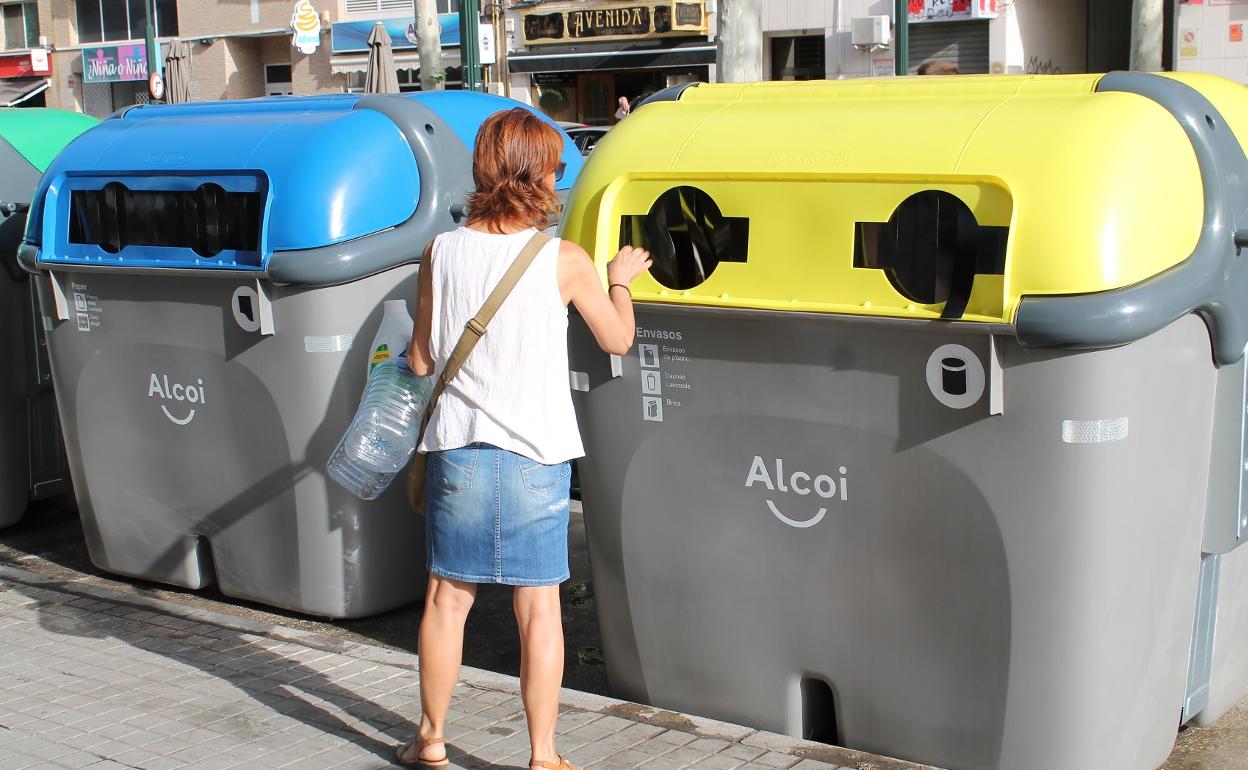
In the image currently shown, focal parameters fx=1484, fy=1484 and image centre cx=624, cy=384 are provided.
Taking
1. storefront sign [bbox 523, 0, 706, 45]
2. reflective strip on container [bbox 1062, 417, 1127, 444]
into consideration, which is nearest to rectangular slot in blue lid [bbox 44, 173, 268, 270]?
reflective strip on container [bbox 1062, 417, 1127, 444]

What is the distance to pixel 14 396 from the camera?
5941mm

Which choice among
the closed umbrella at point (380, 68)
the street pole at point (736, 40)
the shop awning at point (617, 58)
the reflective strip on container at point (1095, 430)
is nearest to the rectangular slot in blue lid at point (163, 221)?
the reflective strip on container at point (1095, 430)

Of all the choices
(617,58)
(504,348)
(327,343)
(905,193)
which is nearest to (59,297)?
(327,343)

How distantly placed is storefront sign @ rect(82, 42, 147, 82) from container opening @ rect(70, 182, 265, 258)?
105 feet

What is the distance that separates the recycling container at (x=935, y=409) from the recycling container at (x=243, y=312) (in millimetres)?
1035

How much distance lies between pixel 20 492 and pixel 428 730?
345cm

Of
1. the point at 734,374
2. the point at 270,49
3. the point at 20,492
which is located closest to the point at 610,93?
the point at 270,49

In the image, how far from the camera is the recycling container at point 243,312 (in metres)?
4.42

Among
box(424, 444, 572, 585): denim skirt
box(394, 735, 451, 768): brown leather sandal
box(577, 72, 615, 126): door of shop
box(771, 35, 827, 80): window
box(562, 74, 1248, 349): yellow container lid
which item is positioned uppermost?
box(771, 35, 827, 80): window

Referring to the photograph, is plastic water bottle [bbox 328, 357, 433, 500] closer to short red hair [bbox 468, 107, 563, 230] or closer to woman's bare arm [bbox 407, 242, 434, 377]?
woman's bare arm [bbox 407, 242, 434, 377]

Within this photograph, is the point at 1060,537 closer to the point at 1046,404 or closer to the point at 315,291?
the point at 1046,404

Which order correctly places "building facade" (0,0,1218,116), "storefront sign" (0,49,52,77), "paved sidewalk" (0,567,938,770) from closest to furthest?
"paved sidewalk" (0,567,938,770) < "building facade" (0,0,1218,116) < "storefront sign" (0,49,52,77)

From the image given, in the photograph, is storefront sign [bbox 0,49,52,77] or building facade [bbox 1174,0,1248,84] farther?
storefront sign [bbox 0,49,52,77]

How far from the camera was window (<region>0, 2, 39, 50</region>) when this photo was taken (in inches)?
1503
